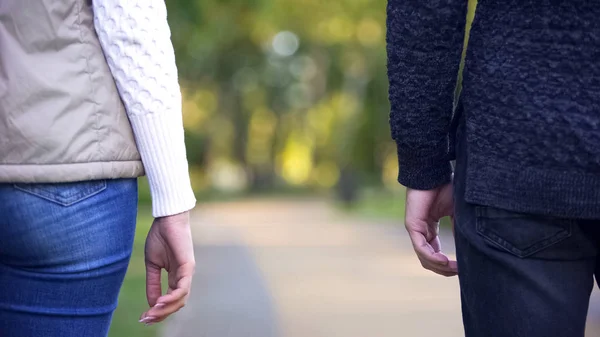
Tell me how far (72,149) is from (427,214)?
0.78 metres

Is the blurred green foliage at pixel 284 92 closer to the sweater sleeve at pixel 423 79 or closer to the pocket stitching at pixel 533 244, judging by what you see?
the sweater sleeve at pixel 423 79

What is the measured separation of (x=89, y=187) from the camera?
1.74 m

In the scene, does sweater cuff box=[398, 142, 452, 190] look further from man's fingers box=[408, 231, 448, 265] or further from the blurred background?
the blurred background

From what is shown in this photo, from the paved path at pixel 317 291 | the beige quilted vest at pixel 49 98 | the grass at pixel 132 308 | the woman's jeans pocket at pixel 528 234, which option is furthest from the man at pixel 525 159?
the grass at pixel 132 308

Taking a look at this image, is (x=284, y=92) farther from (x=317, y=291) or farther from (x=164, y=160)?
(x=164, y=160)

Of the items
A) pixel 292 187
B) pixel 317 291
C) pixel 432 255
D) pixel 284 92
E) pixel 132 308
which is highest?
pixel 432 255

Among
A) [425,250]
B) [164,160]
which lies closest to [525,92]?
[425,250]

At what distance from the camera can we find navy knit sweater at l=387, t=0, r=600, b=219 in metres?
1.66

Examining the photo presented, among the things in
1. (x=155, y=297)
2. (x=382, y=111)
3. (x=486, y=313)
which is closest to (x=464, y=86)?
(x=486, y=313)

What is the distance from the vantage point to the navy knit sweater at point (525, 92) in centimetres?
166

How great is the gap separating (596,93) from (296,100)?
47273mm

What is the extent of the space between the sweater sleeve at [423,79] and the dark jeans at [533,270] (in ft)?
0.84

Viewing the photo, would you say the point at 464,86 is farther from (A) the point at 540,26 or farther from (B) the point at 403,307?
(B) the point at 403,307

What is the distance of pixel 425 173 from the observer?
2023 millimetres
